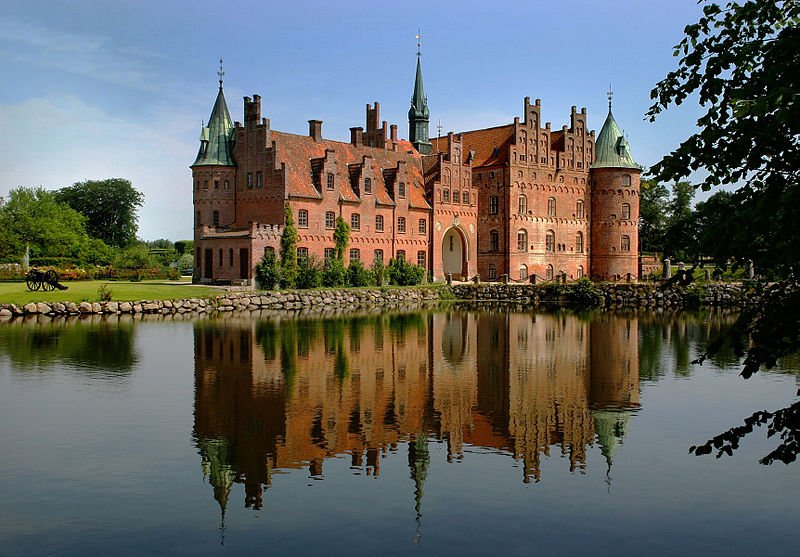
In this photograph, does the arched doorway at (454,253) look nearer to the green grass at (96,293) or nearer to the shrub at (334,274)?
the shrub at (334,274)

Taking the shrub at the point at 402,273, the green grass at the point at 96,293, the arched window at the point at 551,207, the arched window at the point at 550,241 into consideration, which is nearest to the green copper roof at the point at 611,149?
the arched window at the point at 551,207

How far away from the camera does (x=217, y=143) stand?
51.4 meters

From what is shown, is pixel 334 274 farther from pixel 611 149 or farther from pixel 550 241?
pixel 611 149

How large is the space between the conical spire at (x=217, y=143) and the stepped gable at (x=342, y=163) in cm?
327

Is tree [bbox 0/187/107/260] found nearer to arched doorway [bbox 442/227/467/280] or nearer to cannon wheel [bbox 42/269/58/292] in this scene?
cannon wheel [bbox 42/269/58/292]

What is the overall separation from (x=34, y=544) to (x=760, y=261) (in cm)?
761

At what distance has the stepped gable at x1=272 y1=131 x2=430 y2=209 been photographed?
4988cm

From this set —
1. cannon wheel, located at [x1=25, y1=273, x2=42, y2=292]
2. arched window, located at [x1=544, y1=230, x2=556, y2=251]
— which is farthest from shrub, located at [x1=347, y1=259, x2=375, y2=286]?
cannon wheel, located at [x1=25, y1=273, x2=42, y2=292]

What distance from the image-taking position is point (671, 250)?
762 cm

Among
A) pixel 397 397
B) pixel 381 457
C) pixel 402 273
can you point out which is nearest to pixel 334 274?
pixel 402 273

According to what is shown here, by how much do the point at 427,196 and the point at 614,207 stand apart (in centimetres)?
1578

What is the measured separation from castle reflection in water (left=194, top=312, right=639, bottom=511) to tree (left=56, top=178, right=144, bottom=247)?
67.3 metres

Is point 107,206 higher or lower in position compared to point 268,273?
higher

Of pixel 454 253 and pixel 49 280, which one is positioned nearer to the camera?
pixel 49 280
